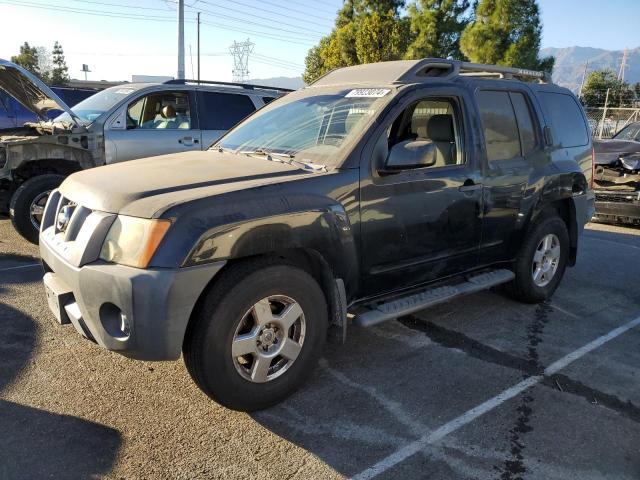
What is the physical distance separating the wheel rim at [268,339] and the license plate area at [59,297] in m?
0.96

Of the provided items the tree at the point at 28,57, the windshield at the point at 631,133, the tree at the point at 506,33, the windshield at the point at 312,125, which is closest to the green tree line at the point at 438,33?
the tree at the point at 506,33

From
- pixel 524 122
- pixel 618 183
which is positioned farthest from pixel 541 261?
pixel 618 183

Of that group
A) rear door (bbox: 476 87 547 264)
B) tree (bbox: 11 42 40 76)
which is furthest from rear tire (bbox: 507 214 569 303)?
tree (bbox: 11 42 40 76)

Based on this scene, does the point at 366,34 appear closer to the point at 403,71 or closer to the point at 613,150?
the point at 613,150

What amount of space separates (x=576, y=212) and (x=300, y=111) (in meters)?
2.90

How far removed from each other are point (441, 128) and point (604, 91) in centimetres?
3312

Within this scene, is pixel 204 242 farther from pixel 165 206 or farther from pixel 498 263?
pixel 498 263

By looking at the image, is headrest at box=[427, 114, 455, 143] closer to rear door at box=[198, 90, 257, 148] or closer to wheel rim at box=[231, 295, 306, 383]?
wheel rim at box=[231, 295, 306, 383]

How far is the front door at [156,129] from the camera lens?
6957mm

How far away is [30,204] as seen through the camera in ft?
19.6

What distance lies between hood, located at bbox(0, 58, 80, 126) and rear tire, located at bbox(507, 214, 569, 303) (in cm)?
542

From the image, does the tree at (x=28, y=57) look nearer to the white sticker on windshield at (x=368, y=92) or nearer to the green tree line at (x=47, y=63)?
the green tree line at (x=47, y=63)

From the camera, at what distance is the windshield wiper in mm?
3291

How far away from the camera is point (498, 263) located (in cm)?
456
